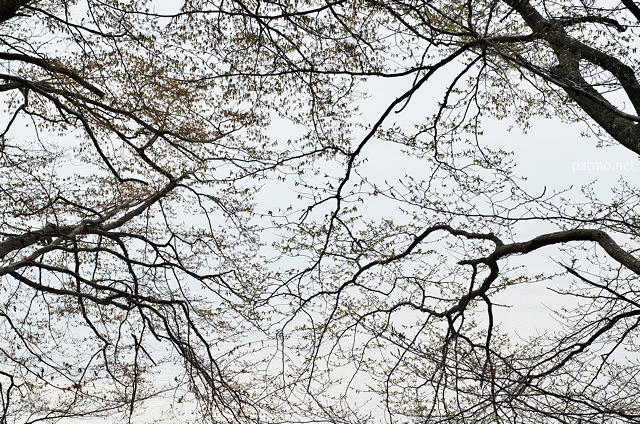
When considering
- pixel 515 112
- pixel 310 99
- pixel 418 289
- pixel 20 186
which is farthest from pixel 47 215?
pixel 515 112

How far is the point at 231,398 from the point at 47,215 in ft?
11.6

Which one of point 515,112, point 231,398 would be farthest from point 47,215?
point 515,112

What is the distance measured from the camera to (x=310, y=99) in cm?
575

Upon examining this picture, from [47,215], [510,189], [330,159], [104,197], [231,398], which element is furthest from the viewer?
[104,197]

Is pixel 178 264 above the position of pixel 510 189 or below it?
above

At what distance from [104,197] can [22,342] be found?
2.40 meters

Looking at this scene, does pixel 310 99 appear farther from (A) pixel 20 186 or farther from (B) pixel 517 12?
(A) pixel 20 186

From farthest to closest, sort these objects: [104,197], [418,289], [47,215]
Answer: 1. [104,197]
2. [47,215]
3. [418,289]

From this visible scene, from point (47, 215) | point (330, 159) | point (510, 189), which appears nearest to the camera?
point (510, 189)

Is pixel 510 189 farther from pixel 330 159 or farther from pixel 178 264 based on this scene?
pixel 178 264

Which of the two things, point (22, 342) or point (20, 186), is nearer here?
point (20, 186)

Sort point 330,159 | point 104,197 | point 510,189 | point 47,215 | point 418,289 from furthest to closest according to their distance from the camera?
point 104,197 < point 47,215 < point 418,289 < point 330,159 < point 510,189

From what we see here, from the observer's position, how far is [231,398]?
628cm

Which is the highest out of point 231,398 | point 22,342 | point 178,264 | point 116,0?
point 116,0
